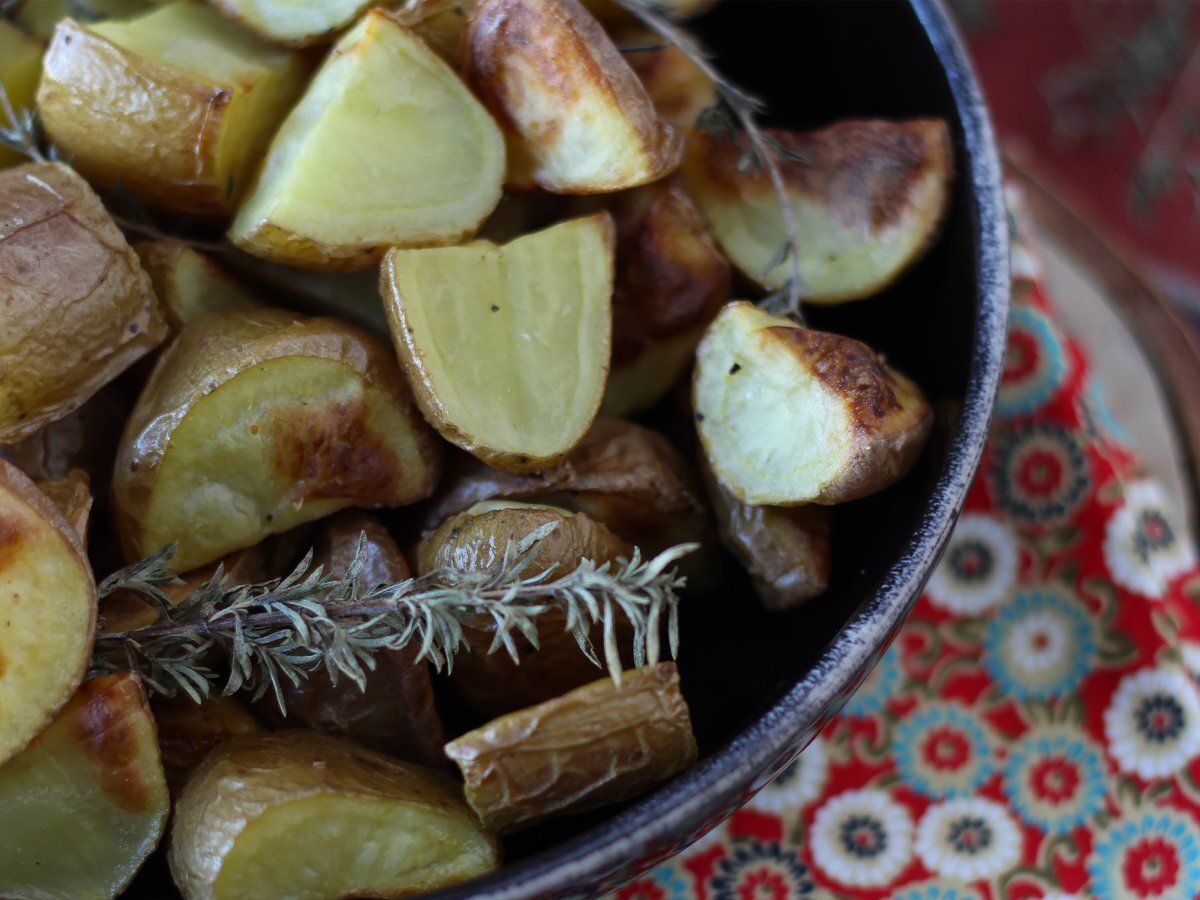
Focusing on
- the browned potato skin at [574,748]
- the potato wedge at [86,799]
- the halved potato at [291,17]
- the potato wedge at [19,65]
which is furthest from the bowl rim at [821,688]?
the potato wedge at [19,65]

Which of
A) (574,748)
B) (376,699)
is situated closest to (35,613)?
(376,699)

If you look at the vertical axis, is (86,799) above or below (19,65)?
below

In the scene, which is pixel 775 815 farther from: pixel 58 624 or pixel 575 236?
pixel 58 624

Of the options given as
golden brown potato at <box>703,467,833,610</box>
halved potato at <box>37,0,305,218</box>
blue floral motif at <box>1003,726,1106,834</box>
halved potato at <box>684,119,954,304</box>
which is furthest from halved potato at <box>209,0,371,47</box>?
blue floral motif at <box>1003,726,1106,834</box>

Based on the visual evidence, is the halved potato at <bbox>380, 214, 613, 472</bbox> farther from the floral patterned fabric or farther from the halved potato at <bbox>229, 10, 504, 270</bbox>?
the floral patterned fabric

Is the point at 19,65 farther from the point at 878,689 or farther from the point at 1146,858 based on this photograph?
the point at 1146,858

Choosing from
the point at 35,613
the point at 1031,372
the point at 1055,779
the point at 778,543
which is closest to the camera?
the point at 35,613

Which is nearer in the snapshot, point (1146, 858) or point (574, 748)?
point (574, 748)
